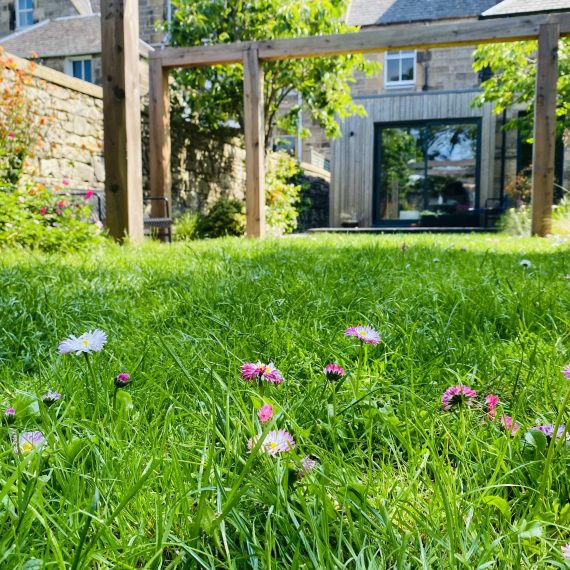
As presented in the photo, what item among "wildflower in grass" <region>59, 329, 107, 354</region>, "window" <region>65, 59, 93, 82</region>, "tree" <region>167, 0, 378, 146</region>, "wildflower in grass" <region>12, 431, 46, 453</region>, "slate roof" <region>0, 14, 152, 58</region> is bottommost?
"wildflower in grass" <region>12, 431, 46, 453</region>

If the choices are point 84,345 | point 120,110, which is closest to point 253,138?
point 120,110

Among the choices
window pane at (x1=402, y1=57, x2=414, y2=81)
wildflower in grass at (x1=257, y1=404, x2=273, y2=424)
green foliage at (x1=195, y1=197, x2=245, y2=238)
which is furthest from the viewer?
window pane at (x1=402, y1=57, x2=414, y2=81)

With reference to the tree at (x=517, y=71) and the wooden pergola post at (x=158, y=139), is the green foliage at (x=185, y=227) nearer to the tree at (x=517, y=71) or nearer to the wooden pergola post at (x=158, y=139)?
the wooden pergola post at (x=158, y=139)

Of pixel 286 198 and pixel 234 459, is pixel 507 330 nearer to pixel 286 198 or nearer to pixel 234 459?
pixel 234 459

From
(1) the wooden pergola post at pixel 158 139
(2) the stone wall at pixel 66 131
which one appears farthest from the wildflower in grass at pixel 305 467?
(1) the wooden pergola post at pixel 158 139

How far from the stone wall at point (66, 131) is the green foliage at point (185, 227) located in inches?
50.0

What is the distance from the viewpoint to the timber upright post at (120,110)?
16.6 ft

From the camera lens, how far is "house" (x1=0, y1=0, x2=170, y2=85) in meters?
16.4

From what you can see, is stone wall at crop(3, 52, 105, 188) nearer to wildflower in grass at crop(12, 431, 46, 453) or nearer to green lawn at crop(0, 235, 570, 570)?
green lawn at crop(0, 235, 570, 570)

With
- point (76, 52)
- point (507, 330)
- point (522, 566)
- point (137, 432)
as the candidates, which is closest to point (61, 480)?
point (137, 432)

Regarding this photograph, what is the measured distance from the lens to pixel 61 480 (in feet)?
2.72

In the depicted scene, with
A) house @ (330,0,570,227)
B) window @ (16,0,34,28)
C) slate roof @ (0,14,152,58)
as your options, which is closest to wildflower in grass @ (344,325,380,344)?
house @ (330,0,570,227)

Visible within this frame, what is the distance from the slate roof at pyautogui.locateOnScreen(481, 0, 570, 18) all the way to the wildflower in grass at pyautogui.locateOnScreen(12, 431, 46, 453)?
1321 centimetres

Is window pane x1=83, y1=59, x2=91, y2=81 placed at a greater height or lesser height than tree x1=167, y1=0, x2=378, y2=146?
greater
